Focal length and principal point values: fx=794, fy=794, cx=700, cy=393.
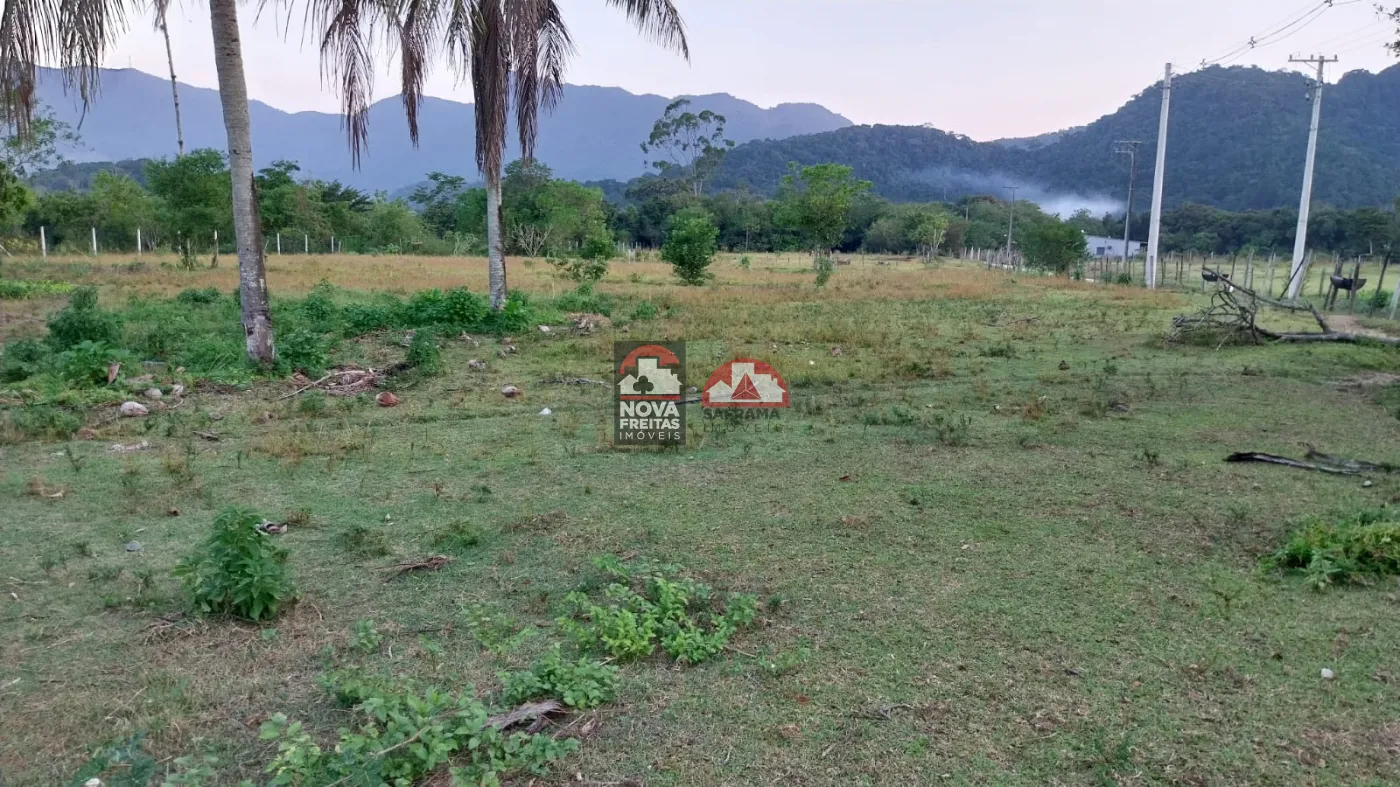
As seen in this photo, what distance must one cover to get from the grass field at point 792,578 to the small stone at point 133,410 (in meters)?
0.15

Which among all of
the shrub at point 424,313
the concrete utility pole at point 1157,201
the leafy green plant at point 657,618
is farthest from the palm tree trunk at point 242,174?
the concrete utility pole at point 1157,201

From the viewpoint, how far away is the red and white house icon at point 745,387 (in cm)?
776

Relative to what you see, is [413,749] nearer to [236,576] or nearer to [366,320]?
[236,576]

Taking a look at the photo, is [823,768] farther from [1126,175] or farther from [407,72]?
[1126,175]

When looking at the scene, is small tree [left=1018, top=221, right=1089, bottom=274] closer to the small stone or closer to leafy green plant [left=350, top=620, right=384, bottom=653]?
the small stone

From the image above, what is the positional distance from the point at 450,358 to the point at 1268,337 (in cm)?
1174

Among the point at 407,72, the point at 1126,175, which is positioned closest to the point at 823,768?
the point at 407,72

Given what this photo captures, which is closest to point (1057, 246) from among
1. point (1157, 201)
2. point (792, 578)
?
point (1157, 201)

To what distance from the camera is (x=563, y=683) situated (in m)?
2.75

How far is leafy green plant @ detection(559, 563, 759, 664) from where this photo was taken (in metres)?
3.05

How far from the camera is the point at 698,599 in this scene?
→ 3.49 meters

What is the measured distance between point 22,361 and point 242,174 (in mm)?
2736

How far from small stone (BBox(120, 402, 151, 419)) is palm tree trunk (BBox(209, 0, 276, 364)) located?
170 centimetres

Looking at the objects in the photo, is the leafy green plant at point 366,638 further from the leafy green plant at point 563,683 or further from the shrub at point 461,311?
the shrub at point 461,311
